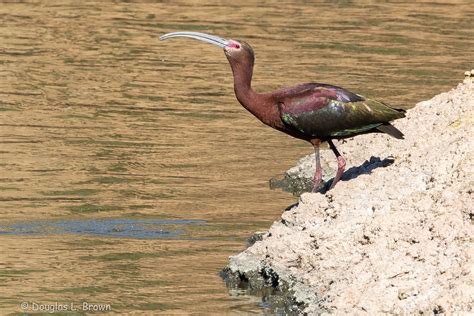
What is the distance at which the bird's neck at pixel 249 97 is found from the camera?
38.5 ft

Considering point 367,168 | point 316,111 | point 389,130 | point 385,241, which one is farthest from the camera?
point 367,168

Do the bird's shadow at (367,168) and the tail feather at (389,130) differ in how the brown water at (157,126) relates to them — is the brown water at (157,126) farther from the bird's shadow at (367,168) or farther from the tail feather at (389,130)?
the tail feather at (389,130)

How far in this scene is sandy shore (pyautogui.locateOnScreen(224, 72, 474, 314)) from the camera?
9.56m

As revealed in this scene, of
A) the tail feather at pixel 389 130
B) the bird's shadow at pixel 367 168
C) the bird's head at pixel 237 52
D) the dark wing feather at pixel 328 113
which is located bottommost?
the bird's shadow at pixel 367 168

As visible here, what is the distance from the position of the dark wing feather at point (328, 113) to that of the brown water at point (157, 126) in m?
1.55

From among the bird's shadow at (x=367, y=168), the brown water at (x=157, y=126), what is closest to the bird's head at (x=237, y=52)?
the bird's shadow at (x=367, y=168)

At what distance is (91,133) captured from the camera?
60.1 feet

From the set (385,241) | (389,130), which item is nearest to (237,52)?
Answer: (389,130)

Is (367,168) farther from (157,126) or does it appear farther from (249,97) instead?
(157,126)

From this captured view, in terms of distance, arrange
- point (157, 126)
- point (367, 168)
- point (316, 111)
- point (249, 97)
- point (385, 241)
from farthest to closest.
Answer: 1. point (157, 126)
2. point (367, 168)
3. point (249, 97)
4. point (316, 111)
5. point (385, 241)

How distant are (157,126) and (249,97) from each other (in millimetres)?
7381

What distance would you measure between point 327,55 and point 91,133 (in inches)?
314

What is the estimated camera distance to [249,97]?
1179 centimetres

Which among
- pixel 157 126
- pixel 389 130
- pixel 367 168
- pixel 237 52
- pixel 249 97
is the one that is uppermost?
pixel 237 52
